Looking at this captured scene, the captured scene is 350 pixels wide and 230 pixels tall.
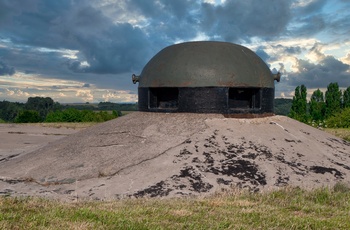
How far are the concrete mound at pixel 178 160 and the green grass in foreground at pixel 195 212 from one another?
0.63 m

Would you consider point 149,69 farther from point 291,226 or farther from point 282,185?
point 291,226

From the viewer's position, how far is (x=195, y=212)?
17.2 ft

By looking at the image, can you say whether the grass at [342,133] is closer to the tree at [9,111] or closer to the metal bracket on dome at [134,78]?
the metal bracket on dome at [134,78]

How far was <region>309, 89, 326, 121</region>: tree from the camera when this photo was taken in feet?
118

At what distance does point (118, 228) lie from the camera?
4.45m

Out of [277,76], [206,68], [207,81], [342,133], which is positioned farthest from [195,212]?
[342,133]

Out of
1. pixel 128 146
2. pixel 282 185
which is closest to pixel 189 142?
pixel 128 146

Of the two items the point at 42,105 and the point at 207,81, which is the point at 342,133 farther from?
the point at 42,105

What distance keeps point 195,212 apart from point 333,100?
3347cm

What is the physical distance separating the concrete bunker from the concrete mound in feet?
1.01

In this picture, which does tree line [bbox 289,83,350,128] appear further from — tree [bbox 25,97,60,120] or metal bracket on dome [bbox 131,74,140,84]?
tree [bbox 25,97,60,120]

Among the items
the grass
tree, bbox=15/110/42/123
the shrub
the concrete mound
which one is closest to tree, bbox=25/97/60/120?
tree, bbox=15/110/42/123

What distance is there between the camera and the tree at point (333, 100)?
1409 inches

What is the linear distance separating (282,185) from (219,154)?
1.21 metres
